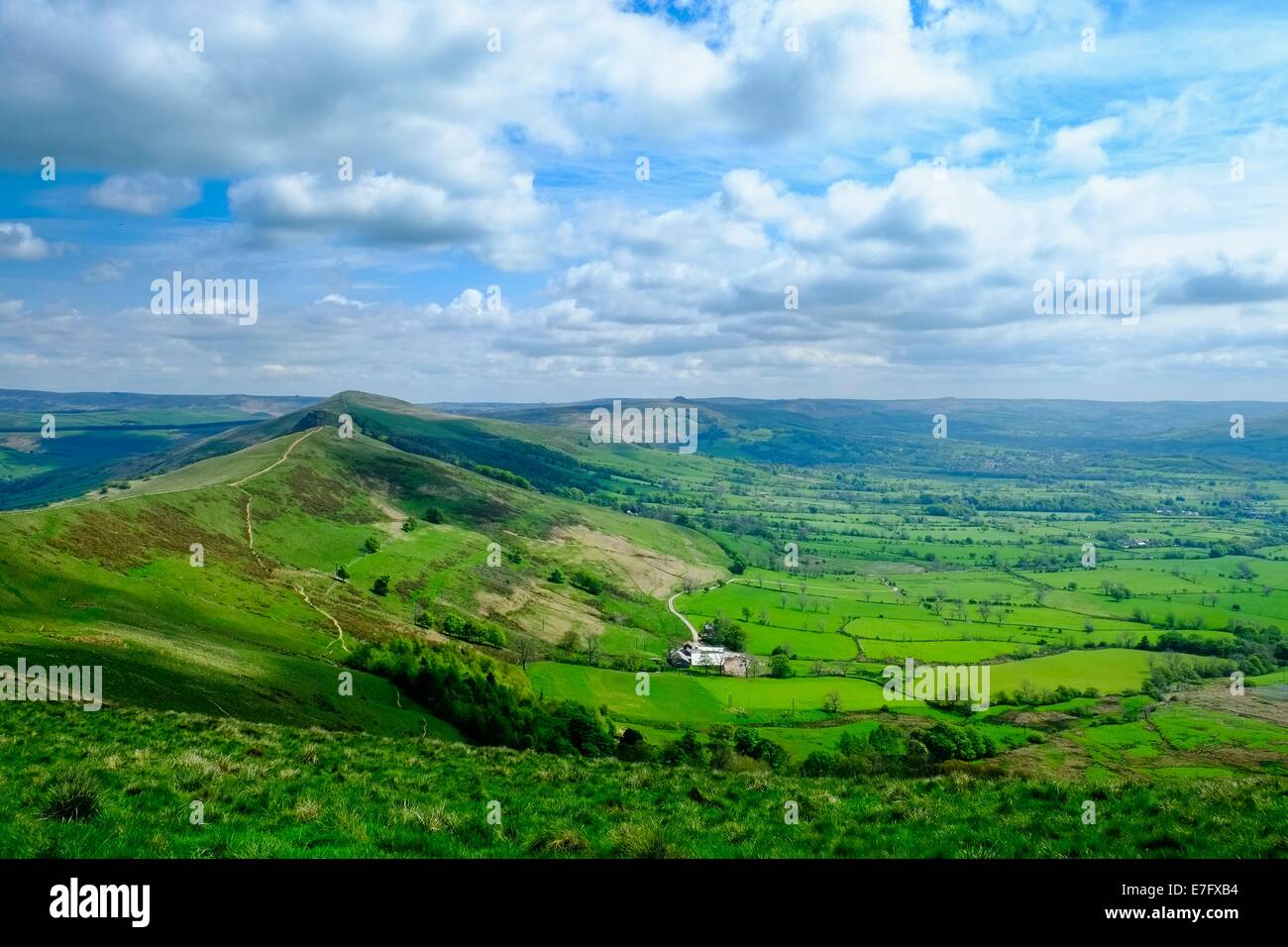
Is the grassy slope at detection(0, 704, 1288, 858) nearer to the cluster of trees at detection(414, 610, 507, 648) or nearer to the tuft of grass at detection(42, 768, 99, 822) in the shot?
the tuft of grass at detection(42, 768, 99, 822)

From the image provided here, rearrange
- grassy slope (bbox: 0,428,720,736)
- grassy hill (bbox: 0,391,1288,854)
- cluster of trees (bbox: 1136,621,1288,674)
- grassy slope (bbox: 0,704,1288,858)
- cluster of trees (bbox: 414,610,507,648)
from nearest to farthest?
grassy slope (bbox: 0,704,1288,858) → grassy hill (bbox: 0,391,1288,854) → grassy slope (bbox: 0,428,720,736) → cluster of trees (bbox: 414,610,507,648) → cluster of trees (bbox: 1136,621,1288,674)

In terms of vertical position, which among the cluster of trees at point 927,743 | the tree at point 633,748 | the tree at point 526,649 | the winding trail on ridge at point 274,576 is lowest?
the cluster of trees at point 927,743

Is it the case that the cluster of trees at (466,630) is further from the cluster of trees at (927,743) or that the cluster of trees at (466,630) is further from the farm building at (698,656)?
the cluster of trees at (927,743)

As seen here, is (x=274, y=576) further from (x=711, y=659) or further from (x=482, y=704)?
(x=711, y=659)

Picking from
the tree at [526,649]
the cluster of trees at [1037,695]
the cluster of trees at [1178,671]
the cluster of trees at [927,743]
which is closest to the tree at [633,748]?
the cluster of trees at [927,743]

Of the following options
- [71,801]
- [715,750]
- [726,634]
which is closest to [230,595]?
[715,750]

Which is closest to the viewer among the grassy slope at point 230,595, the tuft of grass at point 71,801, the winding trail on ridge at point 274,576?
the tuft of grass at point 71,801

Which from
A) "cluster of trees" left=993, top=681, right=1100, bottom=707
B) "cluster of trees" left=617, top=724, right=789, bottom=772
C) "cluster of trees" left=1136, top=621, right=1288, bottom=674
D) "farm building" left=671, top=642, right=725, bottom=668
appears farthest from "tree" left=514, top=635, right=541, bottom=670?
"cluster of trees" left=1136, top=621, right=1288, bottom=674
